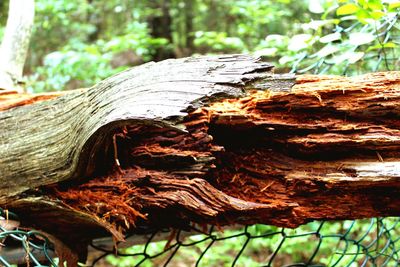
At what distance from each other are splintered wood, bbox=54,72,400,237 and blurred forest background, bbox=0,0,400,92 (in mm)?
342

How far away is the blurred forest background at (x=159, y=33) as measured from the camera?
69.7 inches

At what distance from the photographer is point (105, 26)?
4.57 meters

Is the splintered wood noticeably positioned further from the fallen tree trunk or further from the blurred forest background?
the blurred forest background

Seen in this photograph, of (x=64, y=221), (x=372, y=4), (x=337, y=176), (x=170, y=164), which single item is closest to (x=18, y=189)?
(x=64, y=221)

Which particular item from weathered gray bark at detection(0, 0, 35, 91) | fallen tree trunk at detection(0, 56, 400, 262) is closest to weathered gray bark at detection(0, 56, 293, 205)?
fallen tree trunk at detection(0, 56, 400, 262)

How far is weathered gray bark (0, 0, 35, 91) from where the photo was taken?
1.28 meters

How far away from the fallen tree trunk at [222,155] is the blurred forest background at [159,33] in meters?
0.36

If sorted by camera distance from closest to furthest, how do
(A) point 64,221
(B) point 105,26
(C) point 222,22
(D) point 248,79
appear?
(D) point 248,79
(A) point 64,221
(C) point 222,22
(B) point 105,26

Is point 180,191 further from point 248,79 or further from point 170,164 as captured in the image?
point 248,79

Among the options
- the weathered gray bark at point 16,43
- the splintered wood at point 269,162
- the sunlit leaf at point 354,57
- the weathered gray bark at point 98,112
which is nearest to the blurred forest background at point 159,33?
the sunlit leaf at point 354,57

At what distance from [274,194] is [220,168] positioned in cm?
11

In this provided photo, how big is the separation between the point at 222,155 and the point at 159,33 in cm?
390

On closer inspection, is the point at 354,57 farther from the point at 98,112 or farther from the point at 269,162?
the point at 98,112

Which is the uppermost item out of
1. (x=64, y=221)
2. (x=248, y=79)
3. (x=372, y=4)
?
(x=372, y=4)
